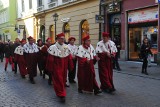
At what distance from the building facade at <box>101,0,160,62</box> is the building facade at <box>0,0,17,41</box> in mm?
30040

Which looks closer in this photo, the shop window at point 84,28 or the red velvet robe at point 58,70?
the red velvet robe at point 58,70

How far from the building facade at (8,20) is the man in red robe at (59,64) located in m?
42.0

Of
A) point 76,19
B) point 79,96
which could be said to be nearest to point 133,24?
point 76,19

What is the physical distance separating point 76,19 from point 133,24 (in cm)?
762

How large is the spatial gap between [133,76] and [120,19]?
8.35 m

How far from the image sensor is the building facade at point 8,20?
49562mm

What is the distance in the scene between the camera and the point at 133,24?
63.7 feet

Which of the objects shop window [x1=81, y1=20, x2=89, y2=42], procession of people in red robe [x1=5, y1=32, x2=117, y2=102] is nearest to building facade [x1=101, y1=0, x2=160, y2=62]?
shop window [x1=81, y1=20, x2=89, y2=42]

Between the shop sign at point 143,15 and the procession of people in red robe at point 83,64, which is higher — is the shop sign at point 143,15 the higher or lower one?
the higher one

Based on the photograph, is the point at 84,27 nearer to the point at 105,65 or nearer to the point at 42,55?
the point at 42,55

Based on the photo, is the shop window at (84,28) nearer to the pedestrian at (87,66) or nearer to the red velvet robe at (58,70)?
the pedestrian at (87,66)

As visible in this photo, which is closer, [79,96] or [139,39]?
[79,96]

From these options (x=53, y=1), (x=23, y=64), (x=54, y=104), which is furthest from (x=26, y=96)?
Result: (x=53, y=1)

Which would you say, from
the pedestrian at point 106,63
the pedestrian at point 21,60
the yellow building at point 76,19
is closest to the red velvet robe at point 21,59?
the pedestrian at point 21,60
